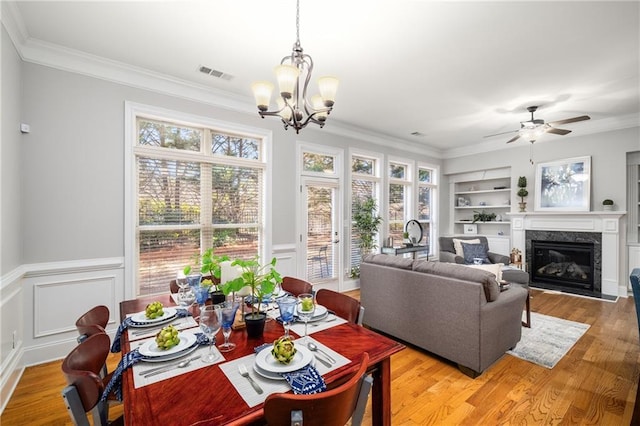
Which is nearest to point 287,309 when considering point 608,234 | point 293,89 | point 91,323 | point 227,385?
point 227,385

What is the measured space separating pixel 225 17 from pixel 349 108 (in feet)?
7.70

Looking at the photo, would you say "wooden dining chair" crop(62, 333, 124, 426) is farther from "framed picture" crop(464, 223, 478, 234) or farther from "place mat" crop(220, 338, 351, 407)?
"framed picture" crop(464, 223, 478, 234)

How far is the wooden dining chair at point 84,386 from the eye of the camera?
40.2 inches

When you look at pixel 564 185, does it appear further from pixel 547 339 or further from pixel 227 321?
pixel 227 321

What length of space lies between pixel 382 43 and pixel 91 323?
120 inches

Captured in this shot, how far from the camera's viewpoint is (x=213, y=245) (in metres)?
3.68

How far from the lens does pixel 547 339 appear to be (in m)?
3.10

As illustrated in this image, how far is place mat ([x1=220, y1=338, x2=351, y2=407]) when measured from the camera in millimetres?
998

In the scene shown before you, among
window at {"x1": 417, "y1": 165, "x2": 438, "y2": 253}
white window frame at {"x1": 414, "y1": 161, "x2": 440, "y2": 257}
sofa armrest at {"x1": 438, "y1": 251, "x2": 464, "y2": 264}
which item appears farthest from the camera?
white window frame at {"x1": 414, "y1": 161, "x2": 440, "y2": 257}

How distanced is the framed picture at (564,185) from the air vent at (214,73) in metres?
5.75

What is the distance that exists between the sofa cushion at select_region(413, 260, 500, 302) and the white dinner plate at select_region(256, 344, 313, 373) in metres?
1.77

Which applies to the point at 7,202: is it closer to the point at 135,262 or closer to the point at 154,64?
the point at 135,262

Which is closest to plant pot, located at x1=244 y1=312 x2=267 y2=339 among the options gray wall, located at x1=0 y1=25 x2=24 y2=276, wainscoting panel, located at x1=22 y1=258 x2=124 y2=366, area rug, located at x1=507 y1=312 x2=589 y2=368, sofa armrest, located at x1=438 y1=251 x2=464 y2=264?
gray wall, located at x1=0 y1=25 x2=24 y2=276

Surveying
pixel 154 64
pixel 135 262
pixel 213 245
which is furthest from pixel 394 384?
pixel 154 64
